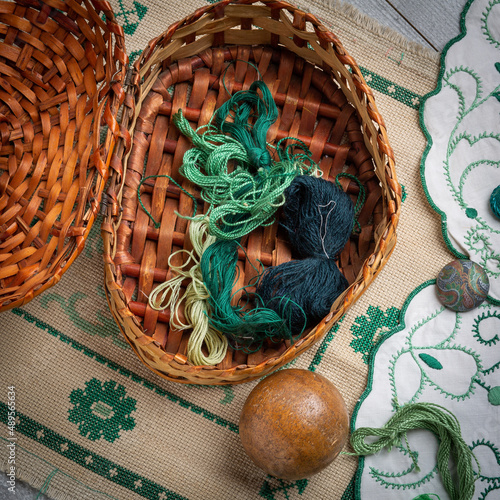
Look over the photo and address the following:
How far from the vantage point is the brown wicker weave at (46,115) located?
0.94m

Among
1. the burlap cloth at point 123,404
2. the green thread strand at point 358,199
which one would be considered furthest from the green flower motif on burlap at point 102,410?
the green thread strand at point 358,199

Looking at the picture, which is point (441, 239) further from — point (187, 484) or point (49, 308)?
point (49, 308)

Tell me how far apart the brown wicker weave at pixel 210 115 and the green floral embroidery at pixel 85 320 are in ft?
0.28

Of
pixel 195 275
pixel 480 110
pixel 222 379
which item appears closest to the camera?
pixel 222 379

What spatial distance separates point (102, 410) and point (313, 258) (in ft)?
1.72

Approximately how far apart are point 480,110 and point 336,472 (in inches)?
32.4

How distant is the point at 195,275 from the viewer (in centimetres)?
99

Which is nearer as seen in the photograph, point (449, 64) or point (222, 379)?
point (222, 379)

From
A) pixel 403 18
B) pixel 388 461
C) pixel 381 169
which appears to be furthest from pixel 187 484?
pixel 403 18

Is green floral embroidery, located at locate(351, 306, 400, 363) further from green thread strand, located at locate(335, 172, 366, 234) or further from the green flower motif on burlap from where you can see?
the green flower motif on burlap

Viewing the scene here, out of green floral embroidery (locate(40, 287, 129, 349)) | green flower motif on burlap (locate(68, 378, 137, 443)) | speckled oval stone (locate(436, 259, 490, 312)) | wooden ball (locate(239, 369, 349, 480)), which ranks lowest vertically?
green flower motif on burlap (locate(68, 378, 137, 443))

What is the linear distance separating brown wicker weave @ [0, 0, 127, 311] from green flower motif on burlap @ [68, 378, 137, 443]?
0.28m

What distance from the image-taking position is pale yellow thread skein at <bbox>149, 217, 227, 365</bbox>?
95 centimetres

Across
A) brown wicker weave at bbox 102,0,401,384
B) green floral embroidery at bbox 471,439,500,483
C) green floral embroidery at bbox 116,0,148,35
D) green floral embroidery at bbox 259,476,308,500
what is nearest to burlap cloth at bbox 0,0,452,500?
green floral embroidery at bbox 259,476,308,500
